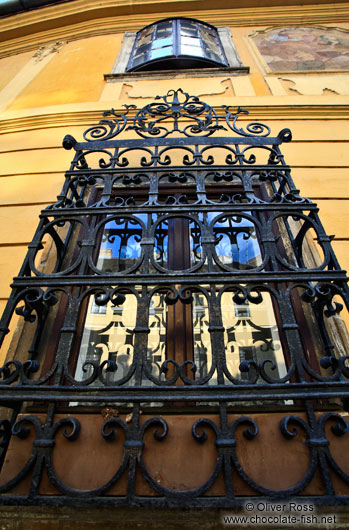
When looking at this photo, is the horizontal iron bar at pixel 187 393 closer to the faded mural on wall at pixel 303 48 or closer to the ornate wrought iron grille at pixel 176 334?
the ornate wrought iron grille at pixel 176 334

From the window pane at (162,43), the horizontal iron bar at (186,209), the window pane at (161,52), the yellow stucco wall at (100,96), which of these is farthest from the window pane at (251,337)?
the window pane at (162,43)

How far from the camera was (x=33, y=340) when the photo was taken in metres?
1.73

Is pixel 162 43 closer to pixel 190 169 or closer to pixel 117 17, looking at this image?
pixel 117 17

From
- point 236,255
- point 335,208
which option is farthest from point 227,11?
point 236,255

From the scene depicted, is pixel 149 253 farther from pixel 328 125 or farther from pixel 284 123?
pixel 328 125

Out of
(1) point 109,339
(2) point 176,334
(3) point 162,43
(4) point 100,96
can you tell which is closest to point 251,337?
(2) point 176,334

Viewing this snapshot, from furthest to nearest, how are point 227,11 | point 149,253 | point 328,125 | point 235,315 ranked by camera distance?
1. point 227,11
2. point 328,125
3. point 235,315
4. point 149,253

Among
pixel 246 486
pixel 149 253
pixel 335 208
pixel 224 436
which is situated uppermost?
pixel 335 208

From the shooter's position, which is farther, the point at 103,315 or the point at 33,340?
the point at 103,315

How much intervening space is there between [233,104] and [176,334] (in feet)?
9.25

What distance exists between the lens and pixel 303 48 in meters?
4.45

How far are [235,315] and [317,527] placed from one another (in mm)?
1078

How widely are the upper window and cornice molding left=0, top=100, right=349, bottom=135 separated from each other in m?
1.36

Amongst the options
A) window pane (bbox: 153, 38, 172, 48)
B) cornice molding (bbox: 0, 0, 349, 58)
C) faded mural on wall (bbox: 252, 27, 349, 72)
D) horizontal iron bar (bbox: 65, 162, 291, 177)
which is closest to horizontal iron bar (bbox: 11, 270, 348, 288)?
horizontal iron bar (bbox: 65, 162, 291, 177)
